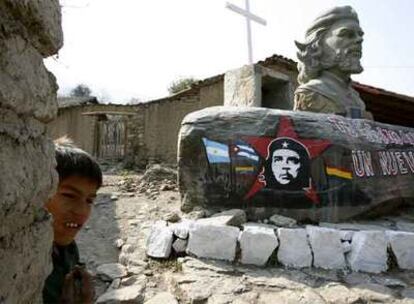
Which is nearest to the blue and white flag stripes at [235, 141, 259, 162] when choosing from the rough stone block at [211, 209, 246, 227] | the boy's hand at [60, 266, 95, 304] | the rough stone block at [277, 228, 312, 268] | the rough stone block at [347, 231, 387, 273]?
the rough stone block at [211, 209, 246, 227]

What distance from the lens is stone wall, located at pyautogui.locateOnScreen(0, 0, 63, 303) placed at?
33.5 inches

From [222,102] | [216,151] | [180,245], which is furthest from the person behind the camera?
[222,102]

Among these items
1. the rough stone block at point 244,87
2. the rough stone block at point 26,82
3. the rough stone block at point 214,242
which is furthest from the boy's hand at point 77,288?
the rough stone block at point 244,87

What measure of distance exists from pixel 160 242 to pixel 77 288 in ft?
8.01

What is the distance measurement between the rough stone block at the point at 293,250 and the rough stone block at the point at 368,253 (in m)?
0.41

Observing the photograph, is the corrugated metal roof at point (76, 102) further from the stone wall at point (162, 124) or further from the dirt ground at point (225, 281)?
the dirt ground at point (225, 281)

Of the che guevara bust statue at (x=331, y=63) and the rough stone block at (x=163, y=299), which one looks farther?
the che guevara bust statue at (x=331, y=63)

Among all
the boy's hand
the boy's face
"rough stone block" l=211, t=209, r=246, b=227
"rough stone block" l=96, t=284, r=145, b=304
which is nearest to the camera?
the boy's hand

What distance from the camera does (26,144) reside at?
986 millimetres

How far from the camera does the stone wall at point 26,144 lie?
2.80ft

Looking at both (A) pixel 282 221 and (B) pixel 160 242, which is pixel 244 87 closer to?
(A) pixel 282 221

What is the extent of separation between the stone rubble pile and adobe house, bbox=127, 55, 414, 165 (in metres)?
3.05

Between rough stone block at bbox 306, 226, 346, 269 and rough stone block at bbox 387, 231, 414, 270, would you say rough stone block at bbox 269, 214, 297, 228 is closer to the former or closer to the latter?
rough stone block at bbox 306, 226, 346, 269

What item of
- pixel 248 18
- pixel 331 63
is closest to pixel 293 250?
pixel 331 63
